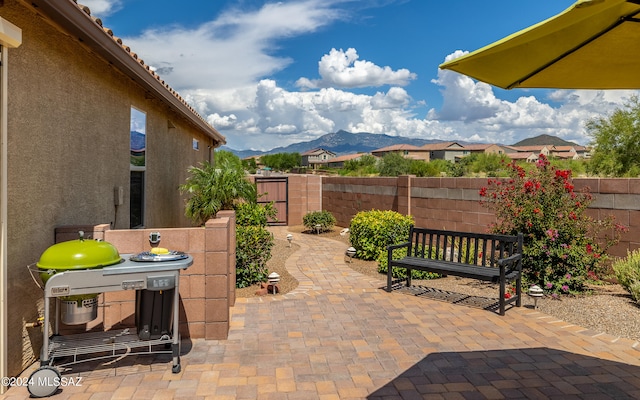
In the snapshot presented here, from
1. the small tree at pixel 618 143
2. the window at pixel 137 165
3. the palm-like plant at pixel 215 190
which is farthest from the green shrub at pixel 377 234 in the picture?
the small tree at pixel 618 143

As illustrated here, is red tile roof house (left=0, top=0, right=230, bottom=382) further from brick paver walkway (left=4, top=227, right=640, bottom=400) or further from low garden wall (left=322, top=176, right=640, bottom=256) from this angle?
low garden wall (left=322, top=176, right=640, bottom=256)

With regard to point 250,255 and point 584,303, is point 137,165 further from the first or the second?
point 584,303

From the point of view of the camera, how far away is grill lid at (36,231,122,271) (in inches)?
145

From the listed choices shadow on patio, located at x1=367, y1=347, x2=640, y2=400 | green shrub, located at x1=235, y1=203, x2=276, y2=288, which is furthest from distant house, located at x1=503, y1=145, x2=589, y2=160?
shadow on patio, located at x1=367, y1=347, x2=640, y2=400

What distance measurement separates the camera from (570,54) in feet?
9.45

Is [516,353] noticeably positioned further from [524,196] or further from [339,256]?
[339,256]

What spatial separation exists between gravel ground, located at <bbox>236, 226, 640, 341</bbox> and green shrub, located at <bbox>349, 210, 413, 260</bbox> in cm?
97

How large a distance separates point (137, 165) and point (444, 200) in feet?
23.0

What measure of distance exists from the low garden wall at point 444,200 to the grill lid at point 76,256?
7.74 m

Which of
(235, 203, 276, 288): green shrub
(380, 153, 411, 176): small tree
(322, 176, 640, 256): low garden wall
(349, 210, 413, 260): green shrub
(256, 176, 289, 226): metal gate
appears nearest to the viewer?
(235, 203, 276, 288): green shrub

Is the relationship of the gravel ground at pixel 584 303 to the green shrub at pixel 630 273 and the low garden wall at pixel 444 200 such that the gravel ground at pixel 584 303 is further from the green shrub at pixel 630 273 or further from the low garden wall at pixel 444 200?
the low garden wall at pixel 444 200

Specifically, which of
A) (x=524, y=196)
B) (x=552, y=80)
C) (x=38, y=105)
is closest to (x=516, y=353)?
(x=552, y=80)

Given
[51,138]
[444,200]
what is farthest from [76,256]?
[444,200]

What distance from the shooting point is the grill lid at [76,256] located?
145 inches
